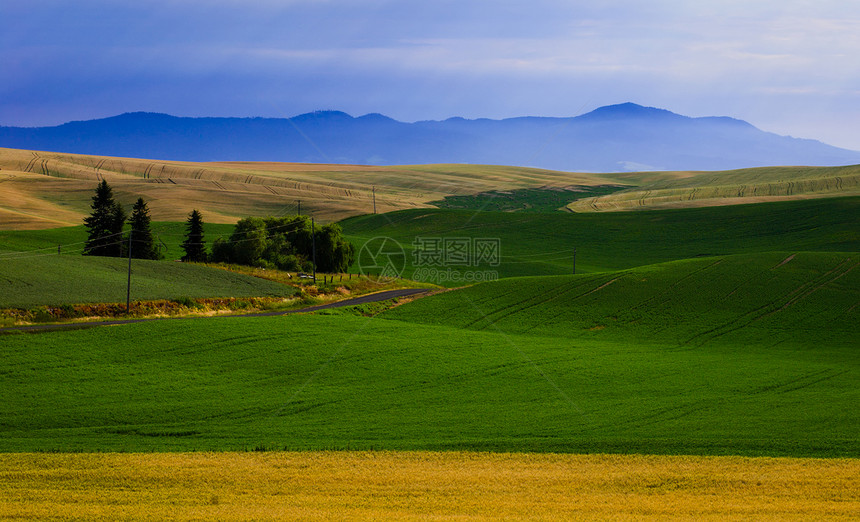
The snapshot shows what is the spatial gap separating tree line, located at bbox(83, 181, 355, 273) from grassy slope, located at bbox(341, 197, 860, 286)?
7.43 metres

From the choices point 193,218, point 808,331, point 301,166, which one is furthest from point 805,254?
point 301,166

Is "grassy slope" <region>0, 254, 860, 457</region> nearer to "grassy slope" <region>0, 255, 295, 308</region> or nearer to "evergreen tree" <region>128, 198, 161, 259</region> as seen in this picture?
"grassy slope" <region>0, 255, 295, 308</region>

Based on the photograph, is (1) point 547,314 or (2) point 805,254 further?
(2) point 805,254

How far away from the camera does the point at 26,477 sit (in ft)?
49.3

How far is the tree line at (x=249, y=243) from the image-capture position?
5931 cm

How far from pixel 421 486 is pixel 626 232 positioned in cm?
7622

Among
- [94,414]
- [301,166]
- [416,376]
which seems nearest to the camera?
[94,414]

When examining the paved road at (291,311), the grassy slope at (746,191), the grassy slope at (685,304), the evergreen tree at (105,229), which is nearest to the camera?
the paved road at (291,311)

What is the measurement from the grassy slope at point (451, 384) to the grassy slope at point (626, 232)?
2934cm

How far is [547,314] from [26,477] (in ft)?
98.8

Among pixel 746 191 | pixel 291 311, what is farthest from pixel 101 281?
pixel 746 191

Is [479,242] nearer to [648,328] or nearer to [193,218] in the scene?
[193,218]

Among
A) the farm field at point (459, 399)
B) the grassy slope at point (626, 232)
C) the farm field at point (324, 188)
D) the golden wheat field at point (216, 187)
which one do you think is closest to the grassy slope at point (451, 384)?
the farm field at point (459, 399)

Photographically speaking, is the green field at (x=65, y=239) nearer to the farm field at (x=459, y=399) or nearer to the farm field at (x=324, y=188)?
the farm field at (x=324, y=188)
